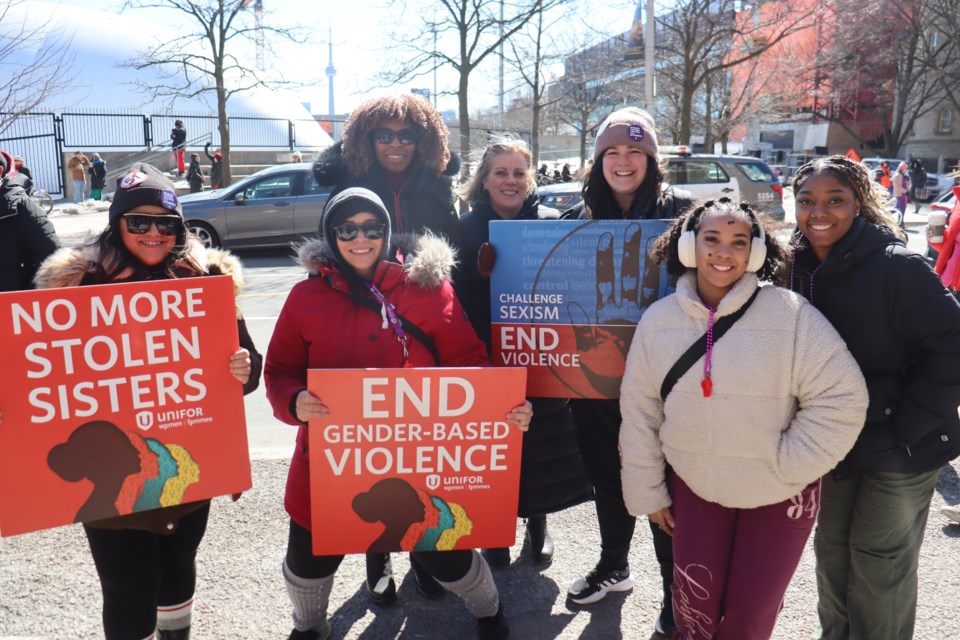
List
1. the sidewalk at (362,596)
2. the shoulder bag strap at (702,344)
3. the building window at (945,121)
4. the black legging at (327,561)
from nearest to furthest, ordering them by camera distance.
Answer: the shoulder bag strap at (702,344), the black legging at (327,561), the sidewalk at (362,596), the building window at (945,121)

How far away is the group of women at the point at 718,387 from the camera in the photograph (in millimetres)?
2354

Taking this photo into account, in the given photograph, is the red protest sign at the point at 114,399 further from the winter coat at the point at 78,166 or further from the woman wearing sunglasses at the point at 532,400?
the winter coat at the point at 78,166

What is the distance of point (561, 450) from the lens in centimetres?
356

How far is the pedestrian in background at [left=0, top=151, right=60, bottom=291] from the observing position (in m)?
3.94

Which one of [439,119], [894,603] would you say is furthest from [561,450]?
[439,119]

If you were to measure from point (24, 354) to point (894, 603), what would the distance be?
3.07 m

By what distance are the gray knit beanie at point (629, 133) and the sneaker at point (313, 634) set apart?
226 cm

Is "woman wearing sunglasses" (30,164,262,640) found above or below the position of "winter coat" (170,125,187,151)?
below

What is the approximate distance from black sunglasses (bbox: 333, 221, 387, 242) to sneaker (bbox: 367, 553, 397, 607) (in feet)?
4.77

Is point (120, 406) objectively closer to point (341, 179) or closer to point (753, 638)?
point (341, 179)

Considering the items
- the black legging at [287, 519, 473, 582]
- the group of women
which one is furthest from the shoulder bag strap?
the black legging at [287, 519, 473, 582]

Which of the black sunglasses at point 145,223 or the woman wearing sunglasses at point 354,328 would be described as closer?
the black sunglasses at point 145,223

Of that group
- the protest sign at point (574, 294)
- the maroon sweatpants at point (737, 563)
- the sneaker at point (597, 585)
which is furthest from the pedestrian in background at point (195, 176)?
the maroon sweatpants at point (737, 563)

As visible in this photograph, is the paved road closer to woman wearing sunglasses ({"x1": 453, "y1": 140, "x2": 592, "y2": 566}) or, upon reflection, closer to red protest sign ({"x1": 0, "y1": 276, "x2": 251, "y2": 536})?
woman wearing sunglasses ({"x1": 453, "y1": 140, "x2": 592, "y2": 566})
